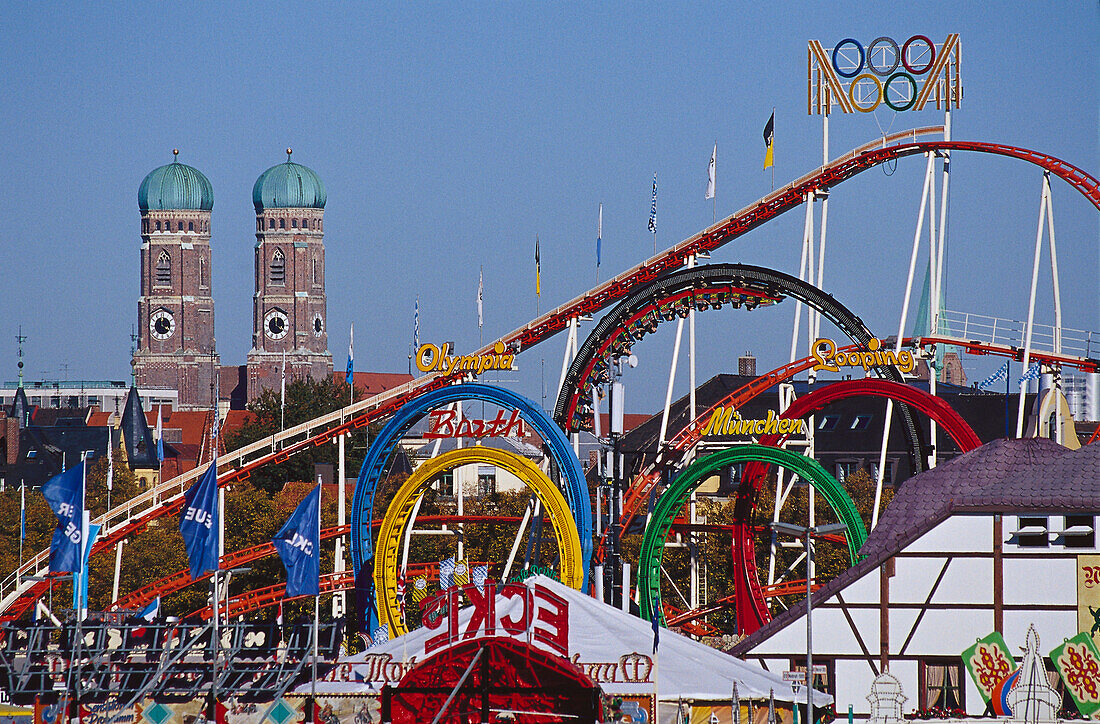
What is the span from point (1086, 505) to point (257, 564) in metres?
31.1

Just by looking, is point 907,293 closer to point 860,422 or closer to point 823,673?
point 823,673

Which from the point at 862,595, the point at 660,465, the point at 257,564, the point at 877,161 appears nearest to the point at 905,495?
the point at 862,595

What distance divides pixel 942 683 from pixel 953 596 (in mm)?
1416

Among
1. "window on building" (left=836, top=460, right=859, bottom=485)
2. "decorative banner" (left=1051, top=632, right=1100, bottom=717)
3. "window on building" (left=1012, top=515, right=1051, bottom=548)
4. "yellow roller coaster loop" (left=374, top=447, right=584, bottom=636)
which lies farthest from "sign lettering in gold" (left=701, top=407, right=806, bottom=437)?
"window on building" (left=836, top=460, right=859, bottom=485)

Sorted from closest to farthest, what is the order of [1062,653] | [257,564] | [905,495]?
[1062,653]
[905,495]
[257,564]

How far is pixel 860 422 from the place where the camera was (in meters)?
75.6

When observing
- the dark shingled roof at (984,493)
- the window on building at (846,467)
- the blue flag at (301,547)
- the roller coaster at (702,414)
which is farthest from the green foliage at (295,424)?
the dark shingled roof at (984,493)

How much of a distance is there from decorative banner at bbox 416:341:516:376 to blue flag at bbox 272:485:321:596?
16158 millimetres

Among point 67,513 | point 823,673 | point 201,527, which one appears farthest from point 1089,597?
point 67,513

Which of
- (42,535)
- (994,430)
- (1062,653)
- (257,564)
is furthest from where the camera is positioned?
(994,430)

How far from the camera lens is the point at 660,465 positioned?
41688 millimetres

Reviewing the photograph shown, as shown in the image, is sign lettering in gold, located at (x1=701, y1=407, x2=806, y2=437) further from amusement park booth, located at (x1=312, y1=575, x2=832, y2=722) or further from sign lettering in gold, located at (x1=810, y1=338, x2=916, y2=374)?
amusement park booth, located at (x1=312, y1=575, x2=832, y2=722)

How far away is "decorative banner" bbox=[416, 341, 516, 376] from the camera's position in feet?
147

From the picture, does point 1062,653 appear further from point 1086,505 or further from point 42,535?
point 42,535
